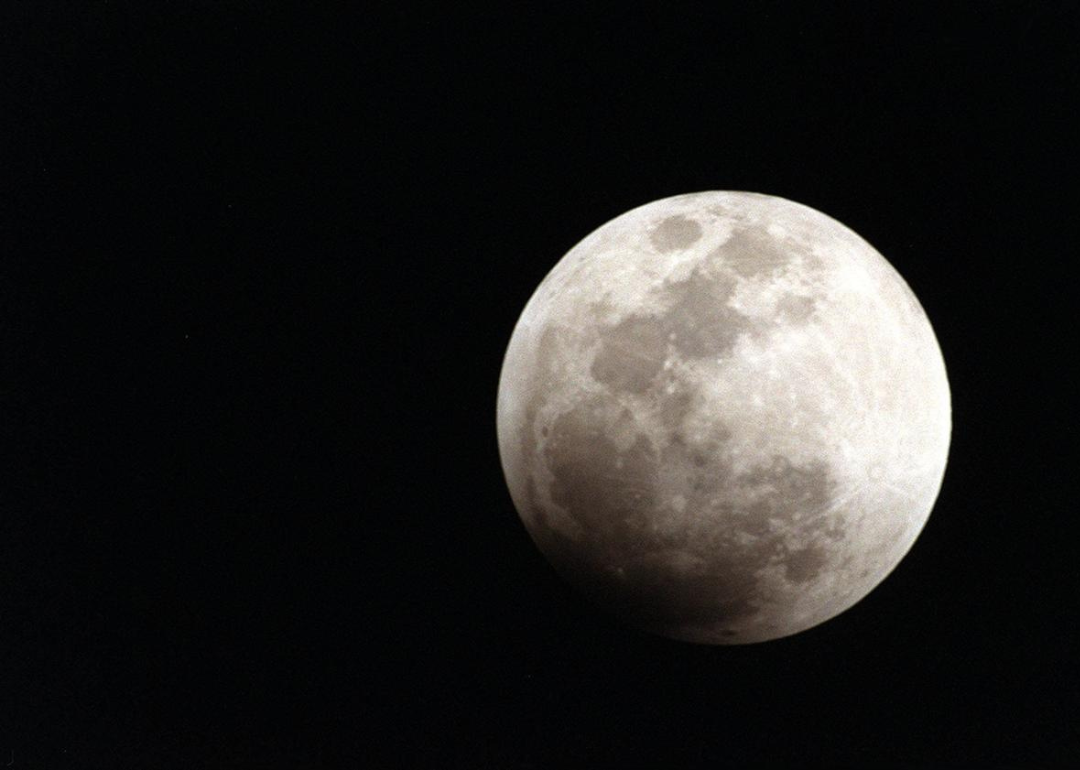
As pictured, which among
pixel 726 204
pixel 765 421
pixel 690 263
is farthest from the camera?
pixel 726 204

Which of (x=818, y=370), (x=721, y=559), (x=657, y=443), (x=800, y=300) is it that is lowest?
(x=721, y=559)

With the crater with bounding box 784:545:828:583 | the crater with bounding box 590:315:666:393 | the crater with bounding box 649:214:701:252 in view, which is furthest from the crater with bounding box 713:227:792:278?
the crater with bounding box 784:545:828:583

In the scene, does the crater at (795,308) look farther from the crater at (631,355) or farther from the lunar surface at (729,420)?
the crater at (631,355)

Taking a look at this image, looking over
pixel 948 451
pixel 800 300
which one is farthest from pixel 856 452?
pixel 948 451

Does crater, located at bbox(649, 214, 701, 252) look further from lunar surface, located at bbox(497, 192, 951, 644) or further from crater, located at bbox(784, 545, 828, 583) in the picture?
crater, located at bbox(784, 545, 828, 583)

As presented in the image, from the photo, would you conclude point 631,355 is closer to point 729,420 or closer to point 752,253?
point 729,420

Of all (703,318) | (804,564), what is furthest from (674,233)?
(804,564)

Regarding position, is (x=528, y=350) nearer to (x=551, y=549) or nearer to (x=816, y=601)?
(x=551, y=549)

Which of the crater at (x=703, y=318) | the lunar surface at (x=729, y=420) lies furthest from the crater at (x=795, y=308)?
the crater at (x=703, y=318)
